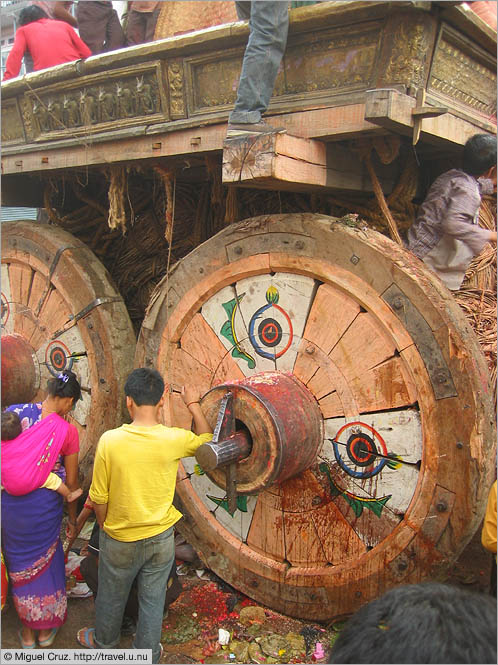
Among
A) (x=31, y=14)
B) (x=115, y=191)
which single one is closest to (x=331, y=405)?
(x=115, y=191)

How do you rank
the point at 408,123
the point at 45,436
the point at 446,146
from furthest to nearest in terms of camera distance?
the point at 446,146
the point at 45,436
the point at 408,123

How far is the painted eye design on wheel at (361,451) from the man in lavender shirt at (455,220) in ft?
3.43

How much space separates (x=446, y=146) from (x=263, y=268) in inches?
50.3

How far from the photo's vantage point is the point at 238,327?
3.38 metres

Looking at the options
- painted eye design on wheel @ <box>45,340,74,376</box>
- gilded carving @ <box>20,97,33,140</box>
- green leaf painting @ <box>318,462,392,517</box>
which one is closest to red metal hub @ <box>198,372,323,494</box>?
green leaf painting @ <box>318,462,392,517</box>

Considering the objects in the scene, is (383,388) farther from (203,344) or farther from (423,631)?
(423,631)

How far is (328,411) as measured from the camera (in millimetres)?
3053

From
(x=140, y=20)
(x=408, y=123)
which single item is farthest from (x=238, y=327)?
(x=140, y=20)

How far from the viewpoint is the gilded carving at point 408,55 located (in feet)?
8.55

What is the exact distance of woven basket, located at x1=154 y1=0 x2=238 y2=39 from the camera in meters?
4.89

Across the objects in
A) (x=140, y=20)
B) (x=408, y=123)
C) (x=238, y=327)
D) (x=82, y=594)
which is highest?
(x=140, y=20)

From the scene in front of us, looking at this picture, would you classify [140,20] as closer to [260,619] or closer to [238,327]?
[238,327]

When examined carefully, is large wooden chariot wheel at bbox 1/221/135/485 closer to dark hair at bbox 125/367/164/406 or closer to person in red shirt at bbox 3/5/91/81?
person in red shirt at bbox 3/5/91/81

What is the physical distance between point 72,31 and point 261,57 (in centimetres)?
270
